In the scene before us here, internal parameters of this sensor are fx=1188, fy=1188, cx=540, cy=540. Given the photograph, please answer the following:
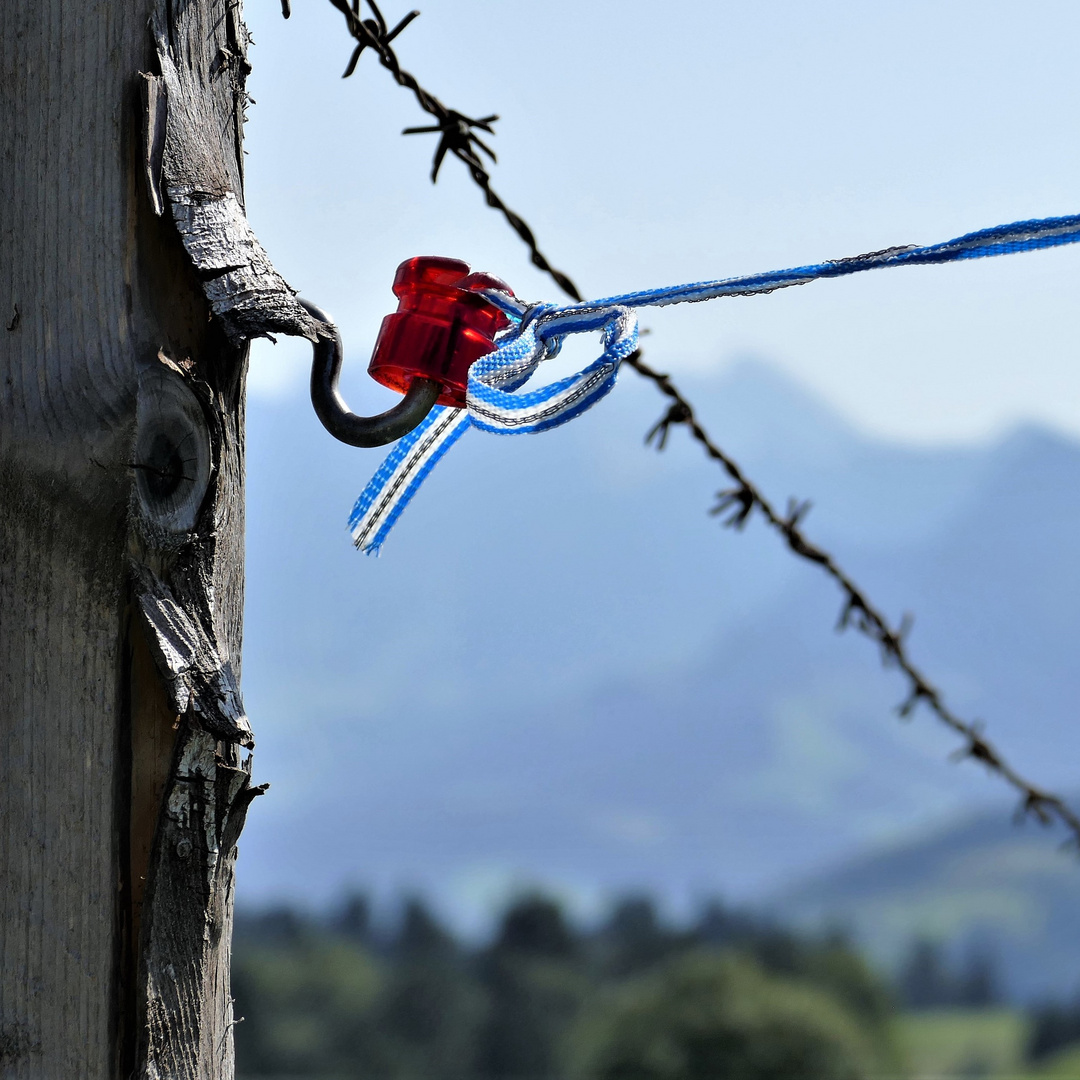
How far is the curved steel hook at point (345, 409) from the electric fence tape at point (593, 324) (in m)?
0.04

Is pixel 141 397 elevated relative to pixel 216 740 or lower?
elevated

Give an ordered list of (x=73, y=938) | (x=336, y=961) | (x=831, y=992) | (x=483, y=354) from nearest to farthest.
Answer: (x=73, y=938) → (x=483, y=354) → (x=831, y=992) → (x=336, y=961)

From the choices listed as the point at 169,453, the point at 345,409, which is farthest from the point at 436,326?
the point at 169,453

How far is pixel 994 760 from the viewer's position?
51.9 inches

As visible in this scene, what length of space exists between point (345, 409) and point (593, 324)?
168 millimetres

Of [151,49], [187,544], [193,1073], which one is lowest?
[193,1073]

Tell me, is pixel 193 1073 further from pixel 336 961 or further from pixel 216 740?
pixel 336 961

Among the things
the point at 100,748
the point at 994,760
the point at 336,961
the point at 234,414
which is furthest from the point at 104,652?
the point at 336,961

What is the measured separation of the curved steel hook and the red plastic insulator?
0.7 inches

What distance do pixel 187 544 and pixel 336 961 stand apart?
41.8 feet

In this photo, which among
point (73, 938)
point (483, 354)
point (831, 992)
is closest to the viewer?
point (73, 938)

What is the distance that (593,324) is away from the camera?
769 millimetres

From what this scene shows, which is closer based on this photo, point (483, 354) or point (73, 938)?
point (73, 938)

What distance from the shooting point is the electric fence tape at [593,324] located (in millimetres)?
671
